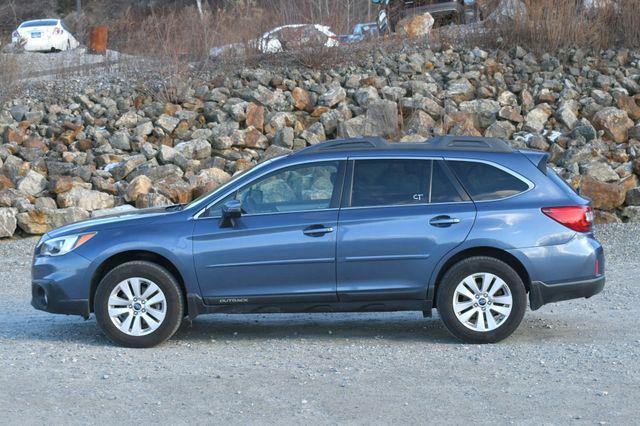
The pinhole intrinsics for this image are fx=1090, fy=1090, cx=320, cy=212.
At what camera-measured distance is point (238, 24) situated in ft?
86.7

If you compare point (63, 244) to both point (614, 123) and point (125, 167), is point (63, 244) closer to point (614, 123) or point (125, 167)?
point (125, 167)

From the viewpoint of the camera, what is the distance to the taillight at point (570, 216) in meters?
8.80

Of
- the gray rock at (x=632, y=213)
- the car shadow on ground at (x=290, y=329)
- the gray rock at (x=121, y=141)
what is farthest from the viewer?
the gray rock at (x=121, y=141)

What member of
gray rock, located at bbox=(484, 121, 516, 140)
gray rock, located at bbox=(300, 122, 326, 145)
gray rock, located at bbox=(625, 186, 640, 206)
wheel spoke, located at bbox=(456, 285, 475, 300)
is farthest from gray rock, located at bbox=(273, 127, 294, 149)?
wheel spoke, located at bbox=(456, 285, 475, 300)

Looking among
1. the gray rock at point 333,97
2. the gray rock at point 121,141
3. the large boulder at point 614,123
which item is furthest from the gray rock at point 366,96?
the gray rock at point 121,141

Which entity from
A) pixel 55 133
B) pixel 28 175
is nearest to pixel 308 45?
pixel 55 133

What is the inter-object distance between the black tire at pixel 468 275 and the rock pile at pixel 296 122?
8.22 metres

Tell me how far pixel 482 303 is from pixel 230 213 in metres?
2.17

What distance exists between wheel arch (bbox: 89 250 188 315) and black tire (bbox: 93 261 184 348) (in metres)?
0.07

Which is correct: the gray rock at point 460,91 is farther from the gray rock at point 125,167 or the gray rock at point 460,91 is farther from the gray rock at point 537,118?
the gray rock at point 125,167

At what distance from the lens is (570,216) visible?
881 cm

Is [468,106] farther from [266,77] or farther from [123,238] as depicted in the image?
[123,238]

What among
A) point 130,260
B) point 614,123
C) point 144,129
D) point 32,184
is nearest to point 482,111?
point 614,123

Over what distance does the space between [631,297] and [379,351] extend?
12.0ft
